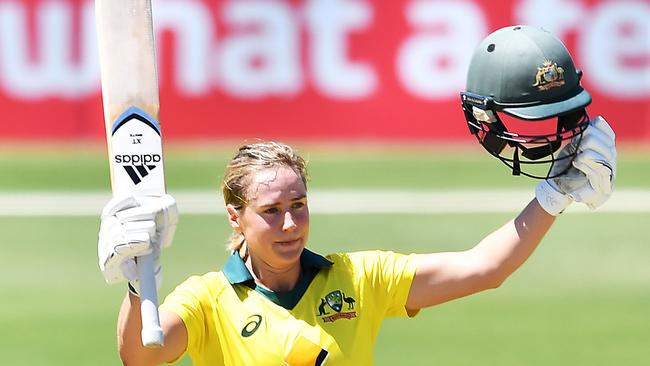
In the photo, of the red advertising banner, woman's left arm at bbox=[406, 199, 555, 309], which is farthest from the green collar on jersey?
the red advertising banner

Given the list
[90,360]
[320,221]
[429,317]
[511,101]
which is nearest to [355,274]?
[511,101]

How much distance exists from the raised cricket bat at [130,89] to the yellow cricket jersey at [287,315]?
451 millimetres

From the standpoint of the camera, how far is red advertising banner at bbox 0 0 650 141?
13430 millimetres

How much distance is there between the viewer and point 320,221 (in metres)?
11.1

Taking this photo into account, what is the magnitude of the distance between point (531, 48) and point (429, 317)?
4380mm

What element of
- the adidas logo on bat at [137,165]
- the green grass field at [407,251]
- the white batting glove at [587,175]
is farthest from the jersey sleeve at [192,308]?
the green grass field at [407,251]

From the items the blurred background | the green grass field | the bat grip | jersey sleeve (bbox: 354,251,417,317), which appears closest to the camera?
the bat grip

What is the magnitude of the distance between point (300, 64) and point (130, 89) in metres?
9.33

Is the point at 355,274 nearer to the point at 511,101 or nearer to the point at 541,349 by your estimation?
the point at 511,101

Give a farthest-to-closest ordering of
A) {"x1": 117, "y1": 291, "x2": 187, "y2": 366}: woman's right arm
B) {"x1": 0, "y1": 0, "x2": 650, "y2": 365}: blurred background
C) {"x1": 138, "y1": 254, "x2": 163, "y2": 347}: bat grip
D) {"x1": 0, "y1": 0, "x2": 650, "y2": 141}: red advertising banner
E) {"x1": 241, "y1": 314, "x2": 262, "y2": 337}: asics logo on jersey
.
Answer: {"x1": 0, "y1": 0, "x2": 650, "y2": 141}: red advertising banner
{"x1": 0, "y1": 0, "x2": 650, "y2": 365}: blurred background
{"x1": 241, "y1": 314, "x2": 262, "y2": 337}: asics logo on jersey
{"x1": 117, "y1": 291, "x2": 187, "y2": 366}: woman's right arm
{"x1": 138, "y1": 254, "x2": 163, "y2": 347}: bat grip

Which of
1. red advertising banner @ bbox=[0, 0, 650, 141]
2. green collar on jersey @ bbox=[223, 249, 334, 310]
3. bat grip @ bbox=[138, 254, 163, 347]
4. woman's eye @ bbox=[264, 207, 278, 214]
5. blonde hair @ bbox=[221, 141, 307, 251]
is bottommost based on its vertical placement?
red advertising banner @ bbox=[0, 0, 650, 141]

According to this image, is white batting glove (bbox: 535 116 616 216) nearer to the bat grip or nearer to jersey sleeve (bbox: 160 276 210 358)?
jersey sleeve (bbox: 160 276 210 358)

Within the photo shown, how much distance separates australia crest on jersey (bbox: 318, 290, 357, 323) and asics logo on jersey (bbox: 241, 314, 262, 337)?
225mm

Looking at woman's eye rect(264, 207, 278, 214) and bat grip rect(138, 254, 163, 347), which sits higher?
woman's eye rect(264, 207, 278, 214)
